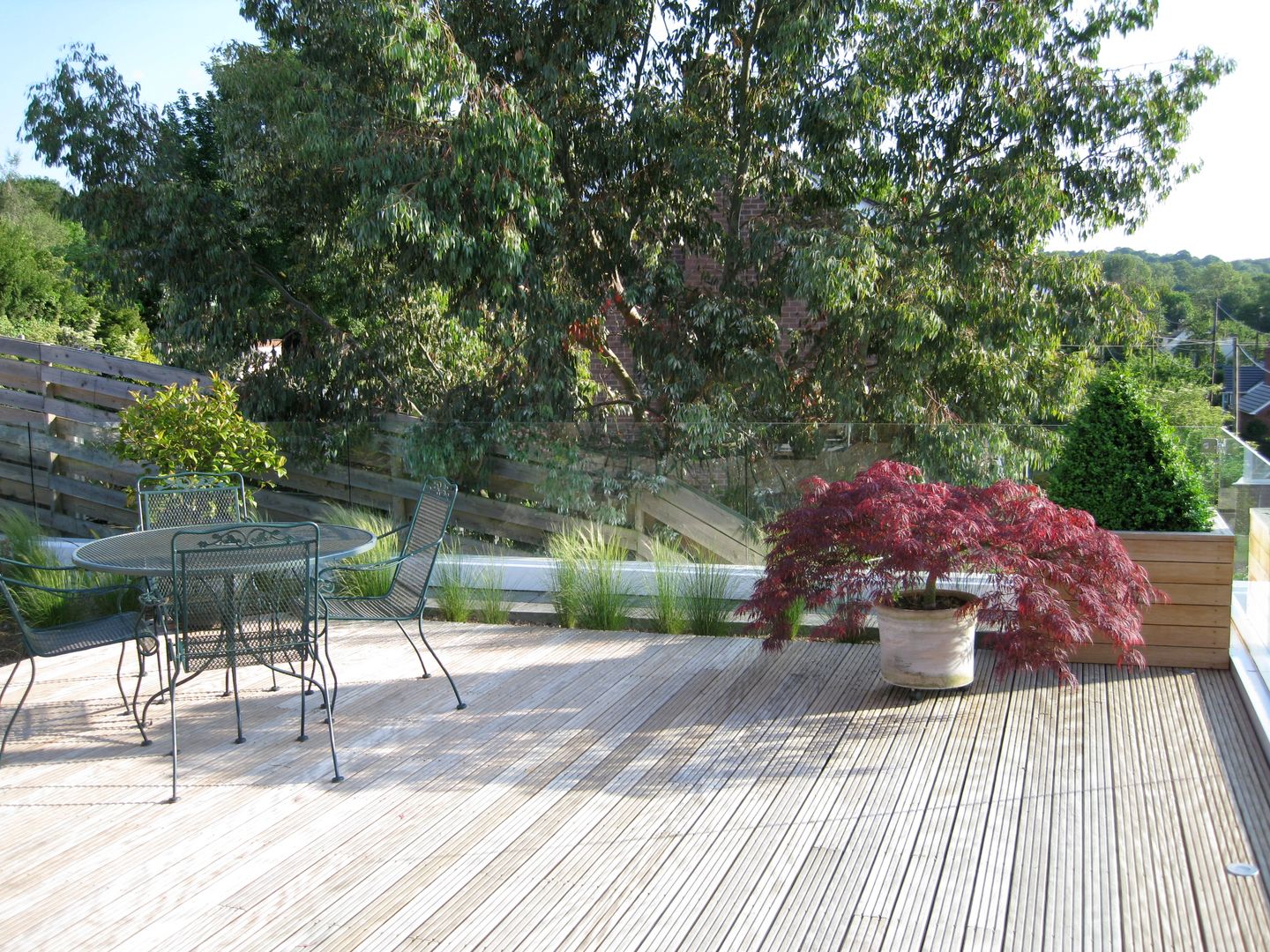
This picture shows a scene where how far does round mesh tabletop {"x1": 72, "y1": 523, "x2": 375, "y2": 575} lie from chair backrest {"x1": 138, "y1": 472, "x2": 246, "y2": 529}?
35 cm

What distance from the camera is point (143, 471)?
741 cm

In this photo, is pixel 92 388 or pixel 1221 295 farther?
pixel 1221 295

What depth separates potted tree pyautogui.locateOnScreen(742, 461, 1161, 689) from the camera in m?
4.27

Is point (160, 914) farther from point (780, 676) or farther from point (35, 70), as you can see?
point (35, 70)

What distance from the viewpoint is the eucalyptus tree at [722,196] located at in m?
8.36

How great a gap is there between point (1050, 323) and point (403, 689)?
631 cm

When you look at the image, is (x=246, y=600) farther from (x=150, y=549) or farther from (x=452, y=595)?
(x=452, y=595)

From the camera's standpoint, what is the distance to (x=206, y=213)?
8859 millimetres

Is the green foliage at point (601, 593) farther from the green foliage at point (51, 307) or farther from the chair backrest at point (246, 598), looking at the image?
the green foliage at point (51, 307)

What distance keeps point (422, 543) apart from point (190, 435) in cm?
276

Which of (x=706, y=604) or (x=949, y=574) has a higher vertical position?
(x=949, y=574)

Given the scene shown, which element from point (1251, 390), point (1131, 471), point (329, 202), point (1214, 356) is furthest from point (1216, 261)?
point (1131, 471)

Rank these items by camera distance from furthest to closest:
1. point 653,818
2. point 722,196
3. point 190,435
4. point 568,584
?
point 722,196 < point 190,435 < point 568,584 < point 653,818

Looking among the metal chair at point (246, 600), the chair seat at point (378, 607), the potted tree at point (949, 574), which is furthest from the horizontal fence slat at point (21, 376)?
the potted tree at point (949, 574)
